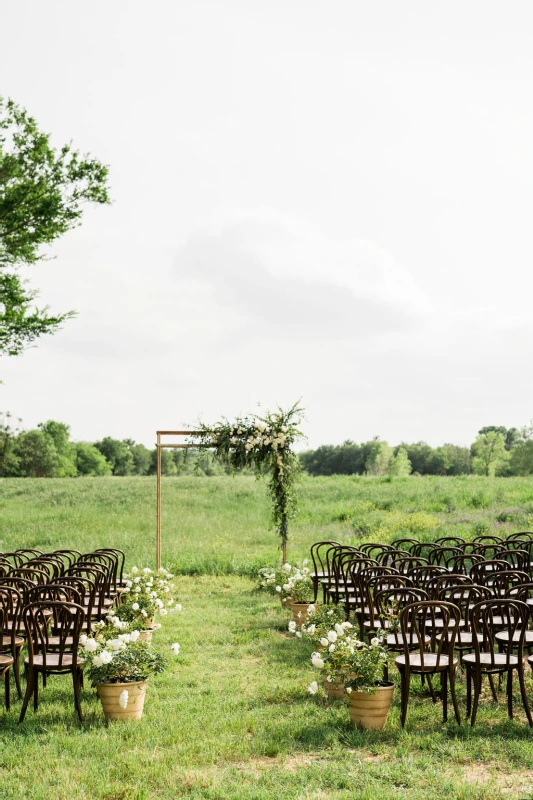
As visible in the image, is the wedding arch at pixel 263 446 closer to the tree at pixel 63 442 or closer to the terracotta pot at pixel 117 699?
the terracotta pot at pixel 117 699

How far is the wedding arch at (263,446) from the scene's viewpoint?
12758 millimetres

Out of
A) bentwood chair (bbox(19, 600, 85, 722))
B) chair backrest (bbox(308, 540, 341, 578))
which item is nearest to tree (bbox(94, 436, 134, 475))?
chair backrest (bbox(308, 540, 341, 578))

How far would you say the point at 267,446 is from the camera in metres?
12.8

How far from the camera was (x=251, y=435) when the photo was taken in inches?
505

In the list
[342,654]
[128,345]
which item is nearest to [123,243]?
[128,345]

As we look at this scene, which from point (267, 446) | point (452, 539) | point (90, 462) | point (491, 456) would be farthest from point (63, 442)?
point (452, 539)

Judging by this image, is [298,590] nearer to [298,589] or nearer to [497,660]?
[298,589]

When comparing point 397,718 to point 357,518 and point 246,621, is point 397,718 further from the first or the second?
point 357,518

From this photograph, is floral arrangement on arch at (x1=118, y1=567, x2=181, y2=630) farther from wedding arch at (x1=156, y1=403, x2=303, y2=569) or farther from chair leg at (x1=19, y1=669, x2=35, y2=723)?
wedding arch at (x1=156, y1=403, x2=303, y2=569)

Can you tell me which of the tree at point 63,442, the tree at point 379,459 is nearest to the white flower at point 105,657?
the tree at point 63,442

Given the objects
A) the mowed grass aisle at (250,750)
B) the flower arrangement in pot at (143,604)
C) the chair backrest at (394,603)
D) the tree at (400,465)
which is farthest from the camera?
the tree at (400,465)

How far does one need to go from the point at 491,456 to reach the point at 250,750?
188ft

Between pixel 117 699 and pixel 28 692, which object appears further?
pixel 28 692

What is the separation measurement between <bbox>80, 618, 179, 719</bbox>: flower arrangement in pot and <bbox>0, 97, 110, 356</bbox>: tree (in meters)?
11.0
